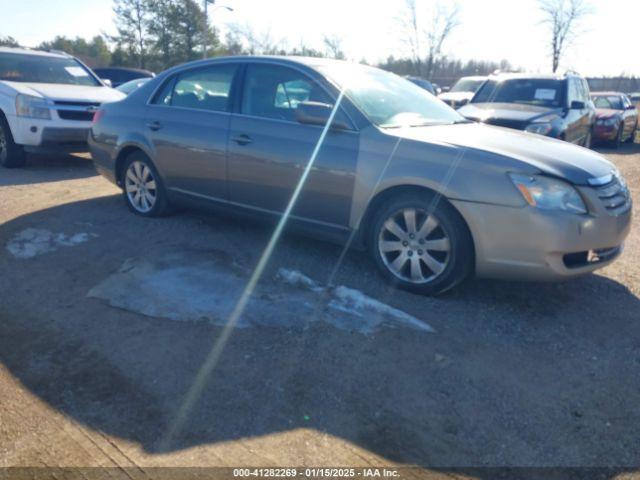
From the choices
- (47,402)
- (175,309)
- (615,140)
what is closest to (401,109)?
(175,309)

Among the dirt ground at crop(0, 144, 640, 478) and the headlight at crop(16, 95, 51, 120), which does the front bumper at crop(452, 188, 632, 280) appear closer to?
the dirt ground at crop(0, 144, 640, 478)

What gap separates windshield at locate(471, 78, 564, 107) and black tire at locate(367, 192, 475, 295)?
19.7 feet

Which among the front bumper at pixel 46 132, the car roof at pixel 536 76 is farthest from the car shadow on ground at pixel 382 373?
the car roof at pixel 536 76

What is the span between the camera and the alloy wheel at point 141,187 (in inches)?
230

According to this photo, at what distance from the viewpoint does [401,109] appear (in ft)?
15.6

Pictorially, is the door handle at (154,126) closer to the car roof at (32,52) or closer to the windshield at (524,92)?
the car roof at (32,52)

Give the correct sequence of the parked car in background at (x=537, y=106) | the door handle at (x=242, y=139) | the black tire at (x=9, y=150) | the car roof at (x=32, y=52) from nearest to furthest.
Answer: the door handle at (x=242, y=139) → the parked car in background at (x=537, y=106) → the black tire at (x=9, y=150) → the car roof at (x=32, y=52)

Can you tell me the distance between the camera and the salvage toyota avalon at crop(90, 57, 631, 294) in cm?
375

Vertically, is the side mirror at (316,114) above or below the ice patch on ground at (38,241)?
above

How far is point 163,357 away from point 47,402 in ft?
2.11

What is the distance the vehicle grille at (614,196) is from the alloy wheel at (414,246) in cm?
109

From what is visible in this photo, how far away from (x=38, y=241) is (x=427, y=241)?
3603 mm

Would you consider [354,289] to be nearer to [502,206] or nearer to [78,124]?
[502,206]

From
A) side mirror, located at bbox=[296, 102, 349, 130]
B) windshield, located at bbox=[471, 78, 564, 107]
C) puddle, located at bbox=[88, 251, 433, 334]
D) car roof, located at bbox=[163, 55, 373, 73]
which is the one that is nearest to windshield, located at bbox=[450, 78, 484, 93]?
windshield, located at bbox=[471, 78, 564, 107]
